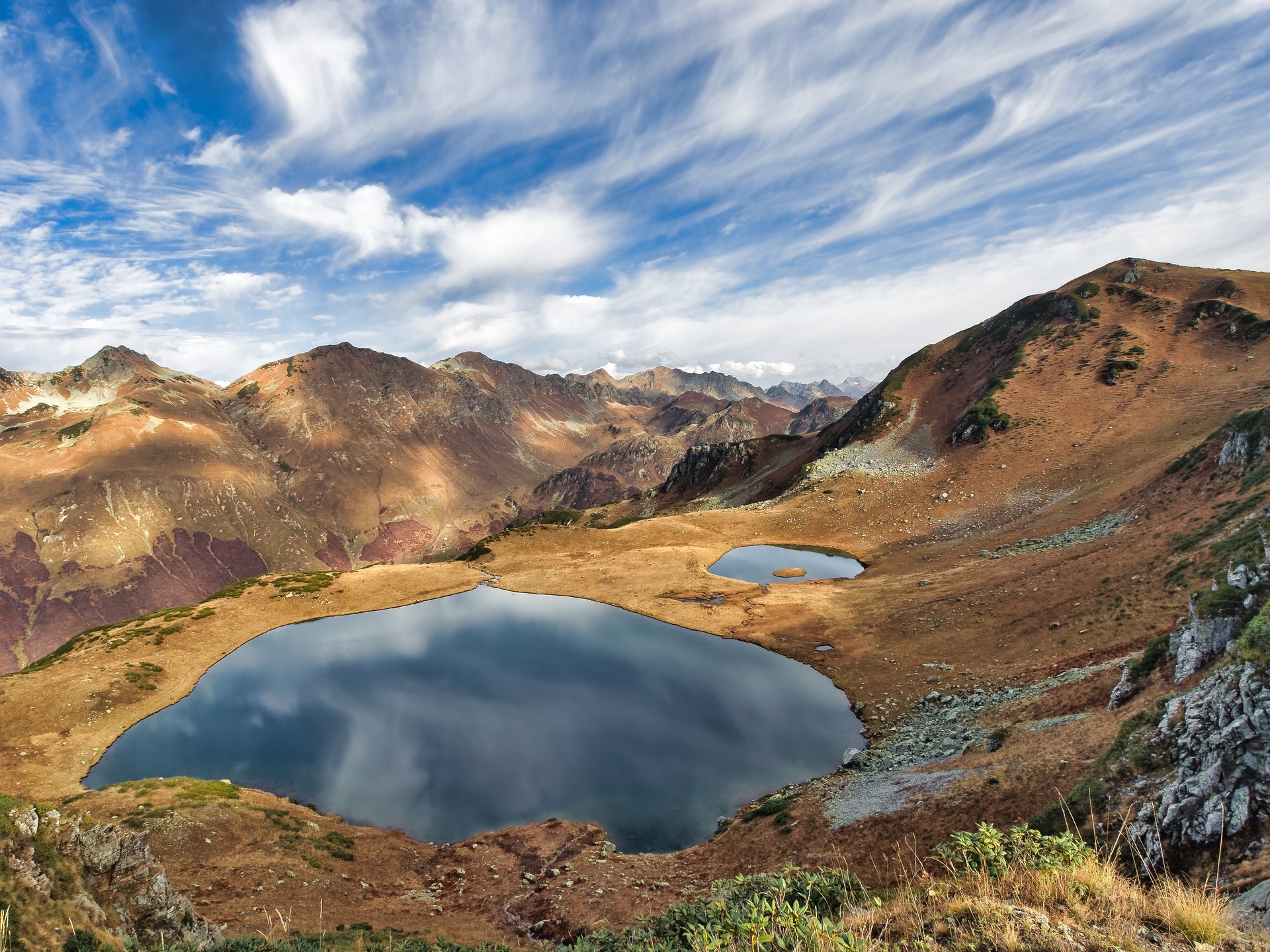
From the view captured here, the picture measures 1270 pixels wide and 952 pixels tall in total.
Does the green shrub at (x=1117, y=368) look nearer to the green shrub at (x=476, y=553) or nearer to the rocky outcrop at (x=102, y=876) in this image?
the green shrub at (x=476, y=553)

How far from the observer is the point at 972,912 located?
5863mm

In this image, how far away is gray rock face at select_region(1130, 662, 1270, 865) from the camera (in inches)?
376

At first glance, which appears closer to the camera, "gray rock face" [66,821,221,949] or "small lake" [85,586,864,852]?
"gray rock face" [66,821,221,949]

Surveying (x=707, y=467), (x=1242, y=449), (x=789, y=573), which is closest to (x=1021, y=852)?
(x=1242, y=449)

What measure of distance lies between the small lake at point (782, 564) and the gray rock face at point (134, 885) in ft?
170

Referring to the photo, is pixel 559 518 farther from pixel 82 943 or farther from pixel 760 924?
pixel 760 924

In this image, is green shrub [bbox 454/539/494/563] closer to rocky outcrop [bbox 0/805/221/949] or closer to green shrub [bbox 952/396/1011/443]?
rocky outcrop [bbox 0/805/221/949]

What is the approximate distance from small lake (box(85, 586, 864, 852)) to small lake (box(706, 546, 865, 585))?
16605mm

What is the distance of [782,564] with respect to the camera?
2586 inches

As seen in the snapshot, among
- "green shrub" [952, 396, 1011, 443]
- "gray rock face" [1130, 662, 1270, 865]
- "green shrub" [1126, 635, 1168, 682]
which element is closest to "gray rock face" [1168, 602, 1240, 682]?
"green shrub" [1126, 635, 1168, 682]

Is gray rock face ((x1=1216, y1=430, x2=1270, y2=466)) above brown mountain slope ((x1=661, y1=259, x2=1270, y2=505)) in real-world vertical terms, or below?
below

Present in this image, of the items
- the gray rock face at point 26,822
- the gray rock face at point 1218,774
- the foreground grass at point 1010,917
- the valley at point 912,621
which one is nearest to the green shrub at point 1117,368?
the valley at point 912,621

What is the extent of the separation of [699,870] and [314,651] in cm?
4423

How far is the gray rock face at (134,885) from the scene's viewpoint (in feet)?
39.0
